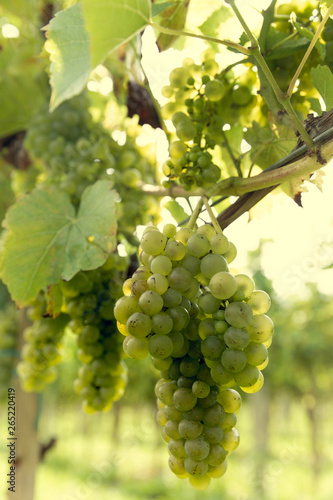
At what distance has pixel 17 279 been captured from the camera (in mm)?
721

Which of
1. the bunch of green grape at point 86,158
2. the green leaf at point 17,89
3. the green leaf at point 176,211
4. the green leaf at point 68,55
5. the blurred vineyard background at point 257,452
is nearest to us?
the green leaf at point 68,55

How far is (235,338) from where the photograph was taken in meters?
0.43

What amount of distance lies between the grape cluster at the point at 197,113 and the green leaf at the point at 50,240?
0.13 metres

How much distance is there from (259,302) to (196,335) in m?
0.08

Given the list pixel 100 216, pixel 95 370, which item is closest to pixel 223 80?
pixel 100 216

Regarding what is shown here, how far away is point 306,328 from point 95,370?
845cm

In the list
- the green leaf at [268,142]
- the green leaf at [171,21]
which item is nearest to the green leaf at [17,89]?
the green leaf at [171,21]

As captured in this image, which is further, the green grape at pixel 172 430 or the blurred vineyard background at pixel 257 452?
A: the blurred vineyard background at pixel 257 452

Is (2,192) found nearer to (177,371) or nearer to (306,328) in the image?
(177,371)

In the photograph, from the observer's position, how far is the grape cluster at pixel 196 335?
44cm

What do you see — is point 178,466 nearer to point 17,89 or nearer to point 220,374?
point 220,374

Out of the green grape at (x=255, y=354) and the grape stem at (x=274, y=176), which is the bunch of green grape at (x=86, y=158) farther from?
the green grape at (x=255, y=354)

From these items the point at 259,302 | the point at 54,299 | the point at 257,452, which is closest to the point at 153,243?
the point at 259,302

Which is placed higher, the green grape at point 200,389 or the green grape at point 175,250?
the green grape at point 175,250
